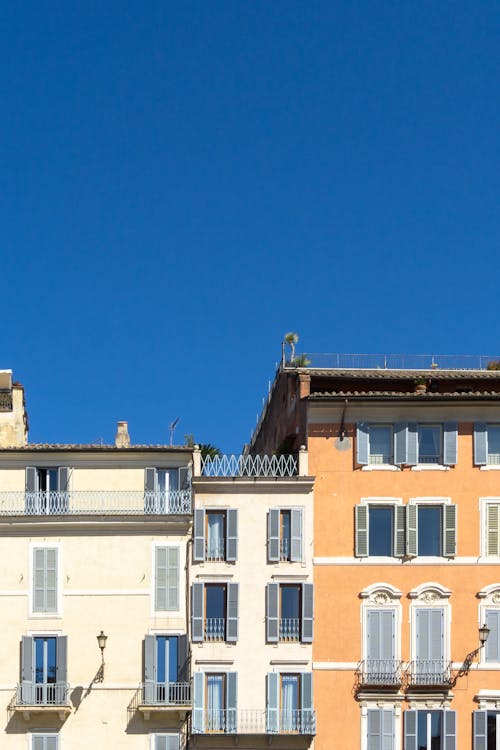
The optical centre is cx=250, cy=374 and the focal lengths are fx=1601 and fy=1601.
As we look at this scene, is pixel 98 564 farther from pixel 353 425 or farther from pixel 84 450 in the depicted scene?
pixel 353 425

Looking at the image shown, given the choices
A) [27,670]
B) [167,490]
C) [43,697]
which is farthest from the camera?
[167,490]

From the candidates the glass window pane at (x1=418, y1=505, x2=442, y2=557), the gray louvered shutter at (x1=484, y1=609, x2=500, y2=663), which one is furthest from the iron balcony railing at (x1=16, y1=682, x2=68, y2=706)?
the gray louvered shutter at (x1=484, y1=609, x2=500, y2=663)

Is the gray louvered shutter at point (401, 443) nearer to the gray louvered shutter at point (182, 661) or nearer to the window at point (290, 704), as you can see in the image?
the window at point (290, 704)

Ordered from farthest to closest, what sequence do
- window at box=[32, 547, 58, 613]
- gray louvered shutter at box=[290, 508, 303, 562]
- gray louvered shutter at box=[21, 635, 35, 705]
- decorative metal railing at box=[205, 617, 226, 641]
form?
gray louvered shutter at box=[290, 508, 303, 562] < window at box=[32, 547, 58, 613] < decorative metal railing at box=[205, 617, 226, 641] < gray louvered shutter at box=[21, 635, 35, 705]

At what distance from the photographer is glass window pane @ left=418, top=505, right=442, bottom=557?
5872 centimetres

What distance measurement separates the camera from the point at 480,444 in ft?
194

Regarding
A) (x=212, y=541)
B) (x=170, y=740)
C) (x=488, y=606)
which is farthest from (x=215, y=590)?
(x=488, y=606)

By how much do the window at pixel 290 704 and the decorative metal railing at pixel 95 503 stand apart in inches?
280

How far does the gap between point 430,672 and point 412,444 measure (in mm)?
8326

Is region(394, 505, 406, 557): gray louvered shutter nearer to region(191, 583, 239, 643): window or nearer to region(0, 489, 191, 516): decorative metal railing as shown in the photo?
region(191, 583, 239, 643): window

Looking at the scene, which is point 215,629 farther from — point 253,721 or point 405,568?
point 405,568

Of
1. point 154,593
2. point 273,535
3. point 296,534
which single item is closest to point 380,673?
point 296,534

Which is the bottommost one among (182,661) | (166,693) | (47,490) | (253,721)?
(253,721)

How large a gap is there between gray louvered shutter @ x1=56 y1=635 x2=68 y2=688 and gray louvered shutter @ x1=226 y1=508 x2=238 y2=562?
21.7ft
